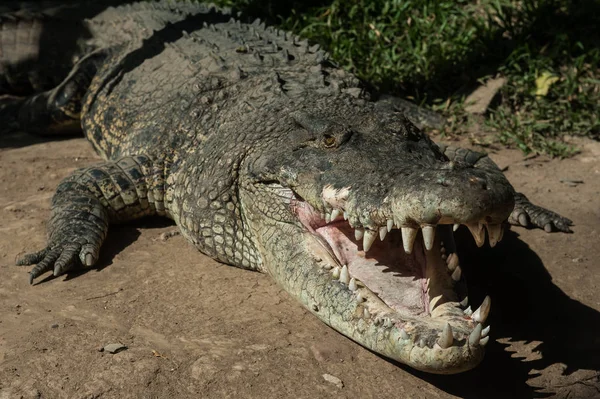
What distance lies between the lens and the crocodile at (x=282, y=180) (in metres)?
3.03

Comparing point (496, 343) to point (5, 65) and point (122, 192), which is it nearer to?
point (122, 192)

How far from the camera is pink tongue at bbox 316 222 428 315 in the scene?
3.35 meters

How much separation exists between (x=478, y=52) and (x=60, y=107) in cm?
356

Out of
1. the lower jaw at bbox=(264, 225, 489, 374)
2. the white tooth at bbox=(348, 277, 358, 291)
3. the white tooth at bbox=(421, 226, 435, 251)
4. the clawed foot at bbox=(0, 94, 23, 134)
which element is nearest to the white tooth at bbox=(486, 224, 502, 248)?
the white tooth at bbox=(421, 226, 435, 251)

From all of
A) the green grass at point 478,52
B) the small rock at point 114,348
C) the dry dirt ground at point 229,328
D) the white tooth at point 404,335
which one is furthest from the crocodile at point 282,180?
the green grass at point 478,52

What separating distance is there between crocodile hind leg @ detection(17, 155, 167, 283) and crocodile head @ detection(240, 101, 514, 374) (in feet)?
2.77

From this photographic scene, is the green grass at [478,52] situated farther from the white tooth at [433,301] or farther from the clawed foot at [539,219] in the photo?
the white tooth at [433,301]

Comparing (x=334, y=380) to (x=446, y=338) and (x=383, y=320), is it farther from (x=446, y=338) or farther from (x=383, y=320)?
(x=446, y=338)

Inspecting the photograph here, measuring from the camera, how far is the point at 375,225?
319 centimetres

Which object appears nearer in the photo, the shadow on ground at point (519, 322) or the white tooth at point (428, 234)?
the white tooth at point (428, 234)

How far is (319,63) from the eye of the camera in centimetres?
495

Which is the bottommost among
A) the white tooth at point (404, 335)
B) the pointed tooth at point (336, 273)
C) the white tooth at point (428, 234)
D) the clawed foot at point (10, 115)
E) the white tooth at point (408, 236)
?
the clawed foot at point (10, 115)

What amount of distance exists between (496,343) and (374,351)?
0.73 meters

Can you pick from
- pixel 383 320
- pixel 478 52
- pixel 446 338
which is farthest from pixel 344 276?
pixel 478 52
